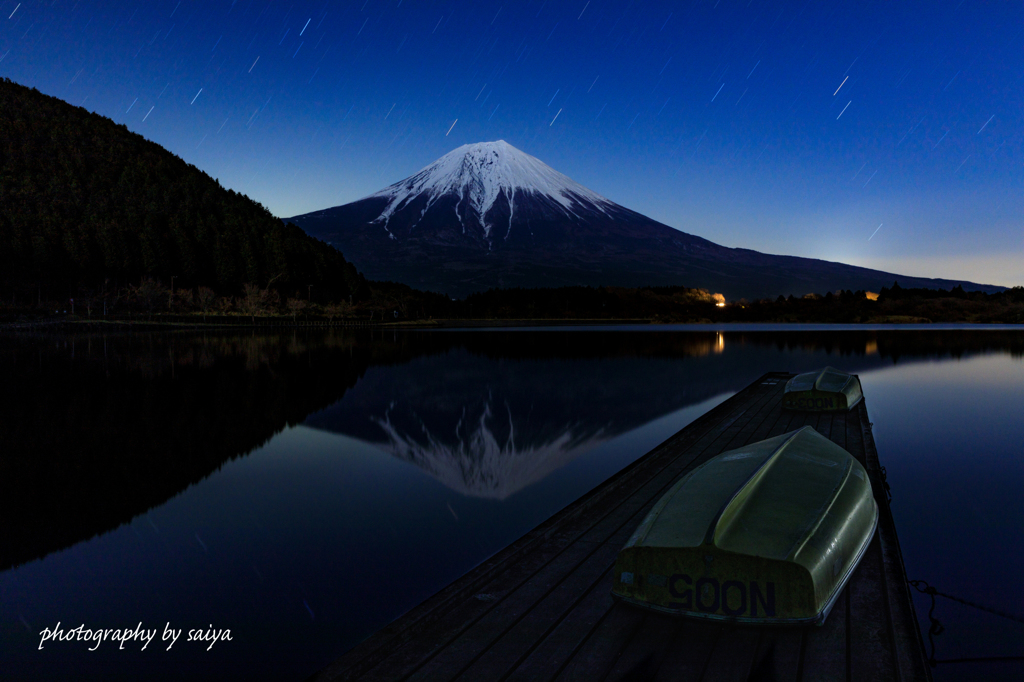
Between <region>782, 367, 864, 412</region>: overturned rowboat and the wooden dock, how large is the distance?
10929mm

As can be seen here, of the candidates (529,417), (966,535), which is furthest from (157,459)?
(966,535)

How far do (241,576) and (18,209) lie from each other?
177 metres

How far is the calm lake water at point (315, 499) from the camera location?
19.6 ft

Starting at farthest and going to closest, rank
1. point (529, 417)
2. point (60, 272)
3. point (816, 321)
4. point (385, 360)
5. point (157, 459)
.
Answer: point (816, 321), point (60, 272), point (385, 360), point (529, 417), point (157, 459)

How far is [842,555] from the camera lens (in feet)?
17.6

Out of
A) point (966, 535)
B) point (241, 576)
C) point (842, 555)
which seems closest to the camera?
point (842, 555)

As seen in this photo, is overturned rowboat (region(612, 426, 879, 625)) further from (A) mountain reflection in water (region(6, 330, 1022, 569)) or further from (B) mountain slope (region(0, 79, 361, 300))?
(B) mountain slope (region(0, 79, 361, 300))

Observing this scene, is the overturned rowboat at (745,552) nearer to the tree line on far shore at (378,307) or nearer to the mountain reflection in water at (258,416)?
the mountain reflection in water at (258,416)

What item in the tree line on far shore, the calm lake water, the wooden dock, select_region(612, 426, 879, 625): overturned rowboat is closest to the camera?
the wooden dock

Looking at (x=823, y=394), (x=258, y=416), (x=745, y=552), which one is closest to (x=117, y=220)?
(x=258, y=416)

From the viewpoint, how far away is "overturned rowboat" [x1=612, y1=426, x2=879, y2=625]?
4523 millimetres

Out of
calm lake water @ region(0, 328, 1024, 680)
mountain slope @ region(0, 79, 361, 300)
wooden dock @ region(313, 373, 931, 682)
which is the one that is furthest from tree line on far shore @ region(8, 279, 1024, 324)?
wooden dock @ region(313, 373, 931, 682)

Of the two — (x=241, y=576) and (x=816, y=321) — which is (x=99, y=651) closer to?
(x=241, y=576)

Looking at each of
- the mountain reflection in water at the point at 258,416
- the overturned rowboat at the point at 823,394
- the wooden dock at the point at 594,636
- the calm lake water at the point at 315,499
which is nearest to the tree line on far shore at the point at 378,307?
the mountain reflection in water at the point at 258,416
